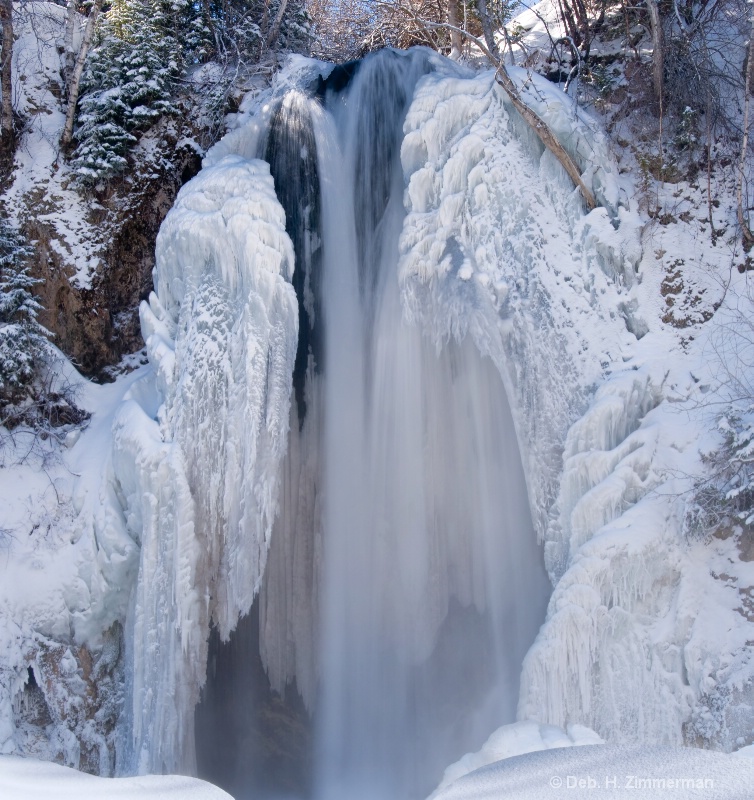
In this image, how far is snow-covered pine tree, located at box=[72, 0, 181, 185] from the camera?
9.11 metres

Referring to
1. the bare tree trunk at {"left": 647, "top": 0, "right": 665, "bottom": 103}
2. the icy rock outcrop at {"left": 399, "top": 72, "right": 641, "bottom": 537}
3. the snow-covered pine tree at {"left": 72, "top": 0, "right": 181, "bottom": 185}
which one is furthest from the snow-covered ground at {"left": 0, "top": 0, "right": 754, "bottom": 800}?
the snow-covered pine tree at {"left": 72, "top": 0, "right": 181, "bottom": 185}

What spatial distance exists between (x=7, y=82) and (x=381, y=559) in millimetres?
6950

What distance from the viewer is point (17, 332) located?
7988 millimetres

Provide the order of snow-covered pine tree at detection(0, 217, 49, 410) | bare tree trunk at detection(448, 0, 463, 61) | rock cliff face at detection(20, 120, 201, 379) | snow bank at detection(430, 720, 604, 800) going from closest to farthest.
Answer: snow bank at detection(430, 720, 604, 800) < snow-covered pine tree at detection(0, 217, 49, 410) < rock cliff face at detection(20, 120, 201, 379) < bare tree trunk at detection(448, 0, 463, 61)

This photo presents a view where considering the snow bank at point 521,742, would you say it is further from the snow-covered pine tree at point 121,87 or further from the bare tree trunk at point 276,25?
the bare tree trunk at point 276,25

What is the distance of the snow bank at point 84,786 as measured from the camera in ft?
7.57

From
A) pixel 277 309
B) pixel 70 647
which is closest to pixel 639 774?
pixel 277 309

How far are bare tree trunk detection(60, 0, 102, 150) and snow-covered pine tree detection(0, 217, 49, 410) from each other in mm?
1512

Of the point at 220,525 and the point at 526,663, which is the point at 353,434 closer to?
the point at 220,525

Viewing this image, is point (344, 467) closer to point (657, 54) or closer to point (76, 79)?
point (657, 54)

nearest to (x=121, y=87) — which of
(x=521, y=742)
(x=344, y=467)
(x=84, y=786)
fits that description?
(x=344, y=467)

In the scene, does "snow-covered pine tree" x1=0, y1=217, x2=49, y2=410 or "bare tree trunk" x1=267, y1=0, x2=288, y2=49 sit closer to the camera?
"snow-covered pine tree" x1=0, y1=217, x2=49, y2=410

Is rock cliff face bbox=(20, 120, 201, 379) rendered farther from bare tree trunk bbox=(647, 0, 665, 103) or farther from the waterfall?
bare tree trunk bbox=(647, 0, 665, 103)

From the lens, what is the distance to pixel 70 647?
700cm
